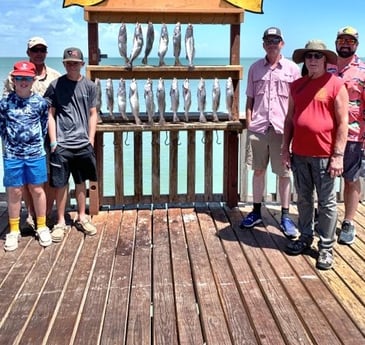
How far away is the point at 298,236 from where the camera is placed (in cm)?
386

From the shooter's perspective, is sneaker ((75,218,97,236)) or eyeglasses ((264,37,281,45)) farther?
sneaker ((75,218,97,236))

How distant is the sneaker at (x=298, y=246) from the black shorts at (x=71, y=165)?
1.73 metres

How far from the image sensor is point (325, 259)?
331cm

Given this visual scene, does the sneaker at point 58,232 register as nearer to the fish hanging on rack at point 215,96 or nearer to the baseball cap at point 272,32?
the fish hanging on rack at point 215,96

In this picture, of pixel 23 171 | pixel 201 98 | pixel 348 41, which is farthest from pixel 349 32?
pixel 23 171

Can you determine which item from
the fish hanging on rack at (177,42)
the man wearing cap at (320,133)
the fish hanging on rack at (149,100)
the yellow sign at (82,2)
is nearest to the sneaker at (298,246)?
the man wearing cap at (320,133)

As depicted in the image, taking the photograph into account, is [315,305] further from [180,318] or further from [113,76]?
[113,76]

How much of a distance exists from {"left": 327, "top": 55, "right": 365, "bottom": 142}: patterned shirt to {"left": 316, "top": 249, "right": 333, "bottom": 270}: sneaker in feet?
2.91

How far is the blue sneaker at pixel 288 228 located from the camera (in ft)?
12.6

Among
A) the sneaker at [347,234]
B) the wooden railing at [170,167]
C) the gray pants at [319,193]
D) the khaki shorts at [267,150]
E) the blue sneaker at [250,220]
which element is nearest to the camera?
the gray pants at [319,193]

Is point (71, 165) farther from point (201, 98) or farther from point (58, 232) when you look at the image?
point (201, 98)

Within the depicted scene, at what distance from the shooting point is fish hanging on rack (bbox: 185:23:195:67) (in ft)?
14.0

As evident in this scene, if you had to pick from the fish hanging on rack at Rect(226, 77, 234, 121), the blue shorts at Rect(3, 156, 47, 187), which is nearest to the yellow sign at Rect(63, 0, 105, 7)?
the fish hanging on rack at Rect(226, 77, 234, 121)

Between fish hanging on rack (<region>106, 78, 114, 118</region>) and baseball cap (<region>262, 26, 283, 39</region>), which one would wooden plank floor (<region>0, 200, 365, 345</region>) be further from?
baseball cap (<region>262, 26, 283, 39</region>)
